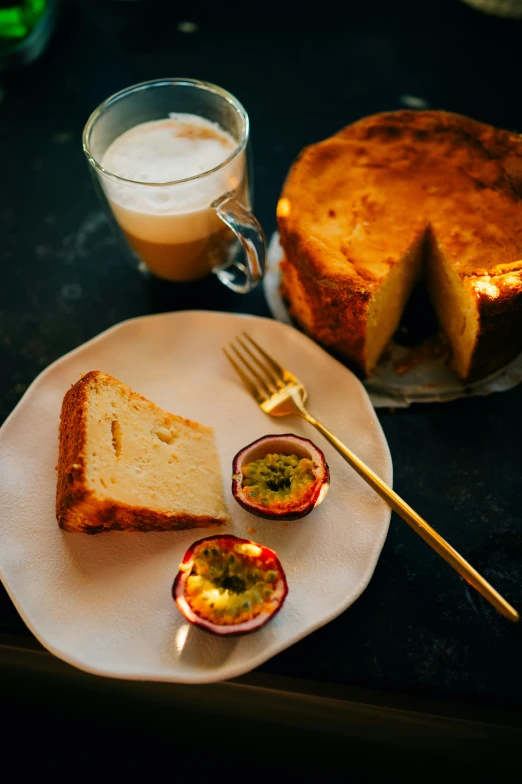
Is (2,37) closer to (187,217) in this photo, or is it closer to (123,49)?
(123,49)

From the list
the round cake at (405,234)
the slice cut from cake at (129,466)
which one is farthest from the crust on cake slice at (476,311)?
the slice cut from cake at (129,466)

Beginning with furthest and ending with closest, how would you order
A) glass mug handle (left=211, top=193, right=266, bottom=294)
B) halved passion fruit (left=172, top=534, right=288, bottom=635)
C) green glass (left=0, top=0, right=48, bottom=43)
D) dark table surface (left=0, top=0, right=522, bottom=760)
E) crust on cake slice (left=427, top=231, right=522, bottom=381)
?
1. green glass (left=0, top=0, right=48, bottom=43)
2. glass mug handle (left=211, top=193, right=266, bottom=294)
3. crust on cake slice (left=427, top=231, right=522, bottom=381)
4. dark table surface (left=0, top=0, right=522, bottom=760)
5. halved passion fruit (left=172, top=534, right=288, bottom=635)

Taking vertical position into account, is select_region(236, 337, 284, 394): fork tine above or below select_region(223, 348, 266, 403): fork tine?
above

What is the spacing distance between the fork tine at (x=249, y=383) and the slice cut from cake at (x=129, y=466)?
6.9 inches

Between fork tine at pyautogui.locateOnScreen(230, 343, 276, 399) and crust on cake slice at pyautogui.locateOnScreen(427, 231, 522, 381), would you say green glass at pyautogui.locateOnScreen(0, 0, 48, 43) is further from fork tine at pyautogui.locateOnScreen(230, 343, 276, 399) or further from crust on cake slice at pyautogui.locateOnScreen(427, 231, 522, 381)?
crust on cake slice at pyautogui.locateOnScreen(427, 231, 522, 381)

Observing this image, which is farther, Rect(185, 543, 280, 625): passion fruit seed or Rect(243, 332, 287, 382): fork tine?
Rect(243, 332, 287, 382): fork tine

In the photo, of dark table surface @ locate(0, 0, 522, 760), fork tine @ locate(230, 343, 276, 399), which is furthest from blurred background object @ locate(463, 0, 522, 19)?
fork tine @ locate(230, 343, 276, 399)

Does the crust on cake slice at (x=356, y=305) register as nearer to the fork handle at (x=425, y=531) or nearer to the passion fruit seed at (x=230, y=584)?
the fork handle at (x=425, y=531)

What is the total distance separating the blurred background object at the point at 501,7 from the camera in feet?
8.70

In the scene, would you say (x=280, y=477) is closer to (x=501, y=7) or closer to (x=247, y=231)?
(x=247, y=231)

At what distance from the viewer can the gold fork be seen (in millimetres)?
1492

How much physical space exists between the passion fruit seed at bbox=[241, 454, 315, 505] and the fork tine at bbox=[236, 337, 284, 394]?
239 mm

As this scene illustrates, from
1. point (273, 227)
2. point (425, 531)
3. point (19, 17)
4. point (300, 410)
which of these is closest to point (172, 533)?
point (300, 410)

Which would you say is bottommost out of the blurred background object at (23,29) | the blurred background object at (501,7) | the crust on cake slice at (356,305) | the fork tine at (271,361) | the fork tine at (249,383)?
the fork tine at (249,383)
